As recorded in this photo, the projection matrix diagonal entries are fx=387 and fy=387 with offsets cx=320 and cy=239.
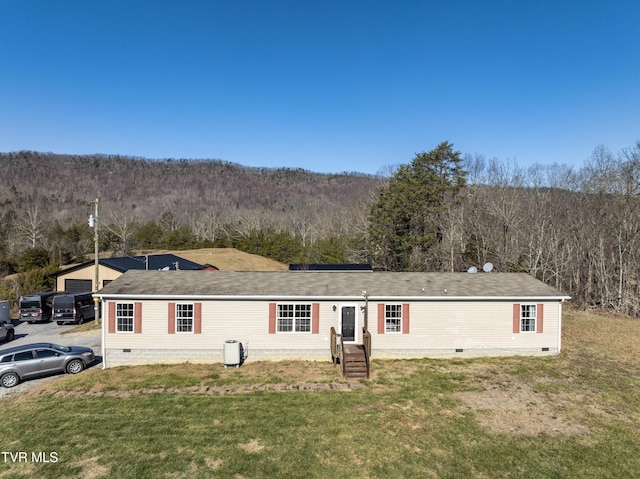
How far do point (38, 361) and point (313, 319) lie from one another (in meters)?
11.3

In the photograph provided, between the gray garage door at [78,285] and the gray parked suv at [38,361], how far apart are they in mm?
19479

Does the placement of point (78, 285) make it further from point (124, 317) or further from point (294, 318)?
point (294, 318)

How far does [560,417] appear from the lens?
11.4 meters

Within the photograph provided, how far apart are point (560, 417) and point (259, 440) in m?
8.80

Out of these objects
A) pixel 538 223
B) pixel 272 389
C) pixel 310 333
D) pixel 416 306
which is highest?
pixel 538 223

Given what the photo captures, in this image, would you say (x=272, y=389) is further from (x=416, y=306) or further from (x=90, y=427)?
(x=416, y=306)

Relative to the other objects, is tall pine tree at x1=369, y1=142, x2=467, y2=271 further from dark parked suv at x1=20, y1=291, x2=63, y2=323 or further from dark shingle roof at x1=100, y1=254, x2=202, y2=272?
dark parked suv at x1=20, y1=291, x2=63, y2=323

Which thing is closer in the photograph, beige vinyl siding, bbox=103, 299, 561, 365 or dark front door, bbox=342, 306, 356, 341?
beige vinyl siding, bbox=103, 299, 561, 365

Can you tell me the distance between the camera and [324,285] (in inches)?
714

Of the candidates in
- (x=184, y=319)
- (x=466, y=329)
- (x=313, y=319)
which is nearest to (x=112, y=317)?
(x=184, y=319)

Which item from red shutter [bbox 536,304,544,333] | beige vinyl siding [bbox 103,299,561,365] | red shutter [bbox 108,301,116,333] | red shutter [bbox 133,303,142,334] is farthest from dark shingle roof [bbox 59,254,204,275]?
red shutter [bbox 536,304,544,333]

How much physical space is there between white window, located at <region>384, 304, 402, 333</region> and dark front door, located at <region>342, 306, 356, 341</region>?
143 cm

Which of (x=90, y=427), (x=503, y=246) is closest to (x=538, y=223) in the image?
(x=503, y=246)

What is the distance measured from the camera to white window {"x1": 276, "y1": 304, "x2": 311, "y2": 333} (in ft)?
55.7
